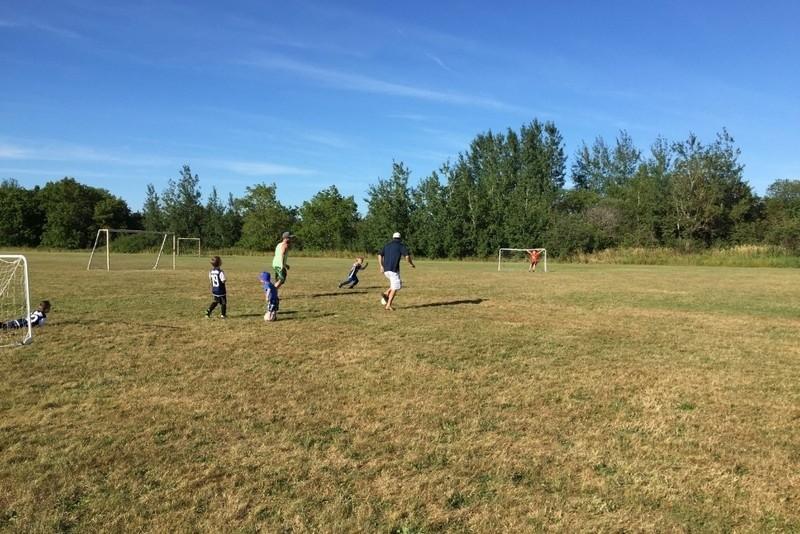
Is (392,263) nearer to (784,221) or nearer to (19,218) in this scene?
(784,221)

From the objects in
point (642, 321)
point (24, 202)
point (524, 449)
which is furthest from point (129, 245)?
point (524, 449)

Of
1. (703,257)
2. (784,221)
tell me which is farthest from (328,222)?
(784,221)

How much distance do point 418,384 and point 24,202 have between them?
90715mm

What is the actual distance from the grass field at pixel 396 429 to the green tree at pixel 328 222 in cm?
5944

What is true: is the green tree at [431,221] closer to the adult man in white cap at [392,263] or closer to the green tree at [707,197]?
the green tree at [707,197]

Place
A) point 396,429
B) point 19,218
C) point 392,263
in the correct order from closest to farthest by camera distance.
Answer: point 396,429, point 392,263, point 19,218

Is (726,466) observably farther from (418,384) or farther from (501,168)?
(501,168)

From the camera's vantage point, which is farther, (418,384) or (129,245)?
(129,245)

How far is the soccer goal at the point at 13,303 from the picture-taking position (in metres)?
8.60

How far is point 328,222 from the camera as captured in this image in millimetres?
70250

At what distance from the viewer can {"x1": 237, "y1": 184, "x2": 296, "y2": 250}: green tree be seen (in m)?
72.6

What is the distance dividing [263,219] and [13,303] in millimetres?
60509

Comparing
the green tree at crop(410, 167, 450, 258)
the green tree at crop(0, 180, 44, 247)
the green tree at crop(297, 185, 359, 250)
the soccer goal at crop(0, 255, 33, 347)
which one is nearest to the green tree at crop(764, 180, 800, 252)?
the green tree at crop(410, 167, 450, 258)

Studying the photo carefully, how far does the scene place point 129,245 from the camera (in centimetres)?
6575
